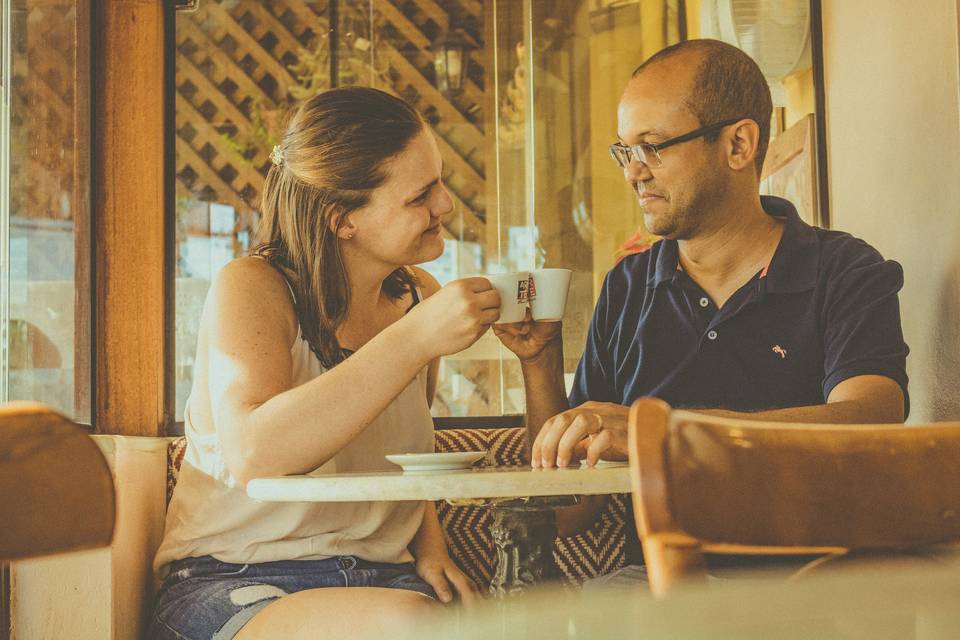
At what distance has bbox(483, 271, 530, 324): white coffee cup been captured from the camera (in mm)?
1496

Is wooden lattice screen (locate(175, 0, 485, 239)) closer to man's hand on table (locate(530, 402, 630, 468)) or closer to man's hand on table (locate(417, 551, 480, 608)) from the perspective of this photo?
man's hand on table (locate(417, 551, 480, 608))

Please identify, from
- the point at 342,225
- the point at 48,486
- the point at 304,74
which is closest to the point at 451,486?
the point at 48,486

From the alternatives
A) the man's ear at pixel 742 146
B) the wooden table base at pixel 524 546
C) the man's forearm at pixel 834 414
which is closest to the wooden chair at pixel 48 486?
the wooden table base at pixel 524 546

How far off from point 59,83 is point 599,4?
7.85 ft

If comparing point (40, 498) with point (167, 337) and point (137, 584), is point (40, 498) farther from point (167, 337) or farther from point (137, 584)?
point (167, 337)

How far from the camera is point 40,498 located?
2.68 ft

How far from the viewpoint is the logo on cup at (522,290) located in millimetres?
1499

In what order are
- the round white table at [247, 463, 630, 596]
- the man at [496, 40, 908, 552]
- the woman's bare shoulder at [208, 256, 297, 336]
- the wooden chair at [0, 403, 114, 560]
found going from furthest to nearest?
the man at [496, 40, 908, 552], the woman's bare shoulder at [208, 256, 297, 336], the round white table at [247, 463, 630, 596], the wooden chair at [0, 403, 114, 560]

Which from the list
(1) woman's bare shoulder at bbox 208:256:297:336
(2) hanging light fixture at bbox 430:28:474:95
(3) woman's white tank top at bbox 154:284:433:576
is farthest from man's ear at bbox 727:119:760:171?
(2) hanging light fixture at bbox 430:28:474:95

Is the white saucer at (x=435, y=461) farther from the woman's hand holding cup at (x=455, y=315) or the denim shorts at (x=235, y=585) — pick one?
the denim shorts at (x=235, y=585)

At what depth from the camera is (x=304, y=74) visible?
4938 millimetres

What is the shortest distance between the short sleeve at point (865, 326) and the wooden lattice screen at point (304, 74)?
9.36ft

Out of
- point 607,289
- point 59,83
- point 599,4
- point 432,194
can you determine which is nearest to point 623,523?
point 607,289

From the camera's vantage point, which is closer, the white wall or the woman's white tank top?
the woman's white tank top
